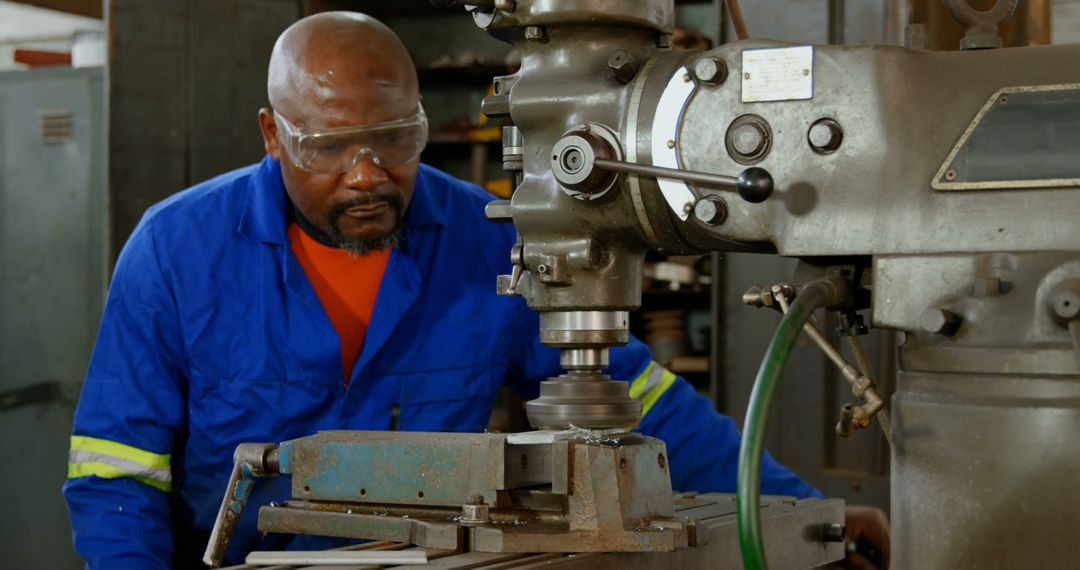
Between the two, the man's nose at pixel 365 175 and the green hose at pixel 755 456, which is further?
the man's nose at pixel 365 175

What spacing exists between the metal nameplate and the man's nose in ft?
3.03

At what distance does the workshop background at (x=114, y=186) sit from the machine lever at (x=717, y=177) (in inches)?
94.8

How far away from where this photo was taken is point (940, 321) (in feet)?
3.74

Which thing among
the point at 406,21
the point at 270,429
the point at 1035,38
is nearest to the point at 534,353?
the point at 270,429

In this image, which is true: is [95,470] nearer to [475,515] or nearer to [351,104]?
[351,104]

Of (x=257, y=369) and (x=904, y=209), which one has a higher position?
(x=904, y=209)

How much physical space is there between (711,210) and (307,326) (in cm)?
98

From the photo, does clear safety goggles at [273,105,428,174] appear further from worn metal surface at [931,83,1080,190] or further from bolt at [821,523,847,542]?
worn metal surface at [931,83,1080,190]

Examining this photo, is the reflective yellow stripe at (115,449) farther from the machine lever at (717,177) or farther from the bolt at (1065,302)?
the bolt at (1065,302)

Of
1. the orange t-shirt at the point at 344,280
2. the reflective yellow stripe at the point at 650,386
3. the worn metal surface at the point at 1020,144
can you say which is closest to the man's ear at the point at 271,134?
the orange t-shirt at the point at 344,280

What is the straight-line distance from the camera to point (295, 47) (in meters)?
2.16

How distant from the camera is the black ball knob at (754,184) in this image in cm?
123

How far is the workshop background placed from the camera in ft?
12.4

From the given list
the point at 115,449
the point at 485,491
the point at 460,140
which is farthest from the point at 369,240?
the point at 460,140
